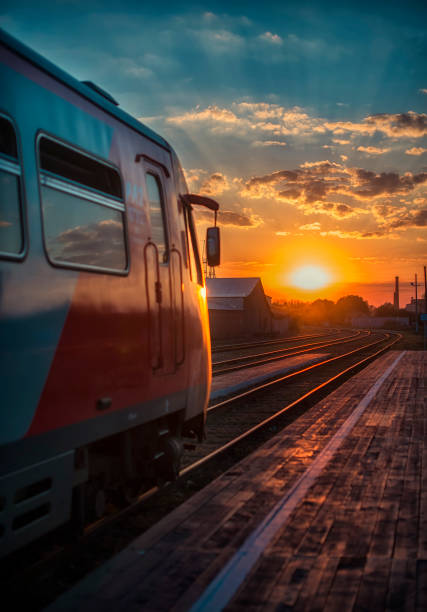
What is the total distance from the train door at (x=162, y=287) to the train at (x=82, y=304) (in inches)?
0.8

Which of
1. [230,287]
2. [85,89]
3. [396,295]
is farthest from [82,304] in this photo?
[396,295]

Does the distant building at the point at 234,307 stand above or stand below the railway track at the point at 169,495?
above

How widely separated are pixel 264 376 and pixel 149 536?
14.1 meters

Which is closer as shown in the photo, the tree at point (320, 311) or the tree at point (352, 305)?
the tree at point (320, 311)

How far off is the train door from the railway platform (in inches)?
57.5

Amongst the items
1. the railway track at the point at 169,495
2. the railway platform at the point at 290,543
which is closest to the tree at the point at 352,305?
the railway track at the point at 169,495

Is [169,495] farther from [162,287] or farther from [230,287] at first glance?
[230,287]

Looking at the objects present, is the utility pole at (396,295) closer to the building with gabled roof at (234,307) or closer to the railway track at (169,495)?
the building with gabled roof at (234,307)

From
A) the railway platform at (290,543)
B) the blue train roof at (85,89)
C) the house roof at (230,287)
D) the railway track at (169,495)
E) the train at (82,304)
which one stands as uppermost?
the house roof at (230,287)

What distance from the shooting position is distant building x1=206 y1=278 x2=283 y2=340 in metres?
61.1

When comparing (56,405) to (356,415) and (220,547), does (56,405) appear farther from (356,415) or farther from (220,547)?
(356,415)

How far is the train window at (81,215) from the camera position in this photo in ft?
12.6

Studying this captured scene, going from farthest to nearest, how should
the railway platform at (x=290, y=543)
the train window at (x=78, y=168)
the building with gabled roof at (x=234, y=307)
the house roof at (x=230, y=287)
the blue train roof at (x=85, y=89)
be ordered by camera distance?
the house roof at (x=230, y=287)
the building with gabled roof at (x=234, y=307)
the train window at (x=78, y=168)
the railway platform at (x=290, y=543)
the blue train roof at (x=85, y=89)

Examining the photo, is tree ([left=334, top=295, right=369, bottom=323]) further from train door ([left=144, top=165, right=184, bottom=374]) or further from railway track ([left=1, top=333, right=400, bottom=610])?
train door ([left=144, top=165, right=184, bottom=374])
